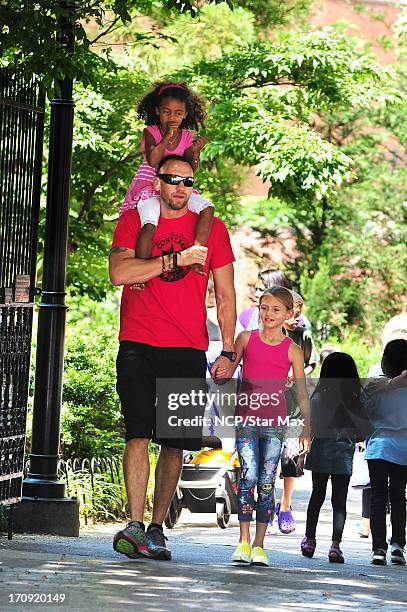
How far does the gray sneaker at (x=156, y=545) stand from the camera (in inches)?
288

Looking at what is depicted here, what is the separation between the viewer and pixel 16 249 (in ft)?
27.6

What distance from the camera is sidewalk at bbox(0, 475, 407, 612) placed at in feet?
19.3

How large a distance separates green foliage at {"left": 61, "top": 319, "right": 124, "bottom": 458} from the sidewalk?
3742 mm

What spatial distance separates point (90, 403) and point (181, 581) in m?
6.22

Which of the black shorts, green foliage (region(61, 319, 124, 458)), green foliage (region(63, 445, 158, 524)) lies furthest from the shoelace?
green foliage (region(61, 319, 124, 458))

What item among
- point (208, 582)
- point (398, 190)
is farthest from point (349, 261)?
point (208, 582)

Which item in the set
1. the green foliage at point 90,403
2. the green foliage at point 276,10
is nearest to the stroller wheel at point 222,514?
the green foliage at point 90,403

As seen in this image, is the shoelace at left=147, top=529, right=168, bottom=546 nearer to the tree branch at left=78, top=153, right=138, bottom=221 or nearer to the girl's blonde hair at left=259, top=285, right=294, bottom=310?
the girl's blonde hair at left=259, top=285, right=294, bottom=310

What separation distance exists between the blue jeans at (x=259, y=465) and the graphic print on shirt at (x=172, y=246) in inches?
38.4

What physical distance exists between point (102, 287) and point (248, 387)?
26.9 feet

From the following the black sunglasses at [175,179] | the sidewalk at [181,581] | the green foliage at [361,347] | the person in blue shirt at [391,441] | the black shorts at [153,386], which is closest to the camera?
the sidewalk at [181,581]

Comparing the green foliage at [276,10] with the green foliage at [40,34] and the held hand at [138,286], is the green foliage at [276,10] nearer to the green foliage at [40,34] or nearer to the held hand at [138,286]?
the green foliage at [40,34]

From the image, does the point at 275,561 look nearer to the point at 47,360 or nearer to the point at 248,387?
the point at 248,387

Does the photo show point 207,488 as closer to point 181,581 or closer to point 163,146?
point 163,146
